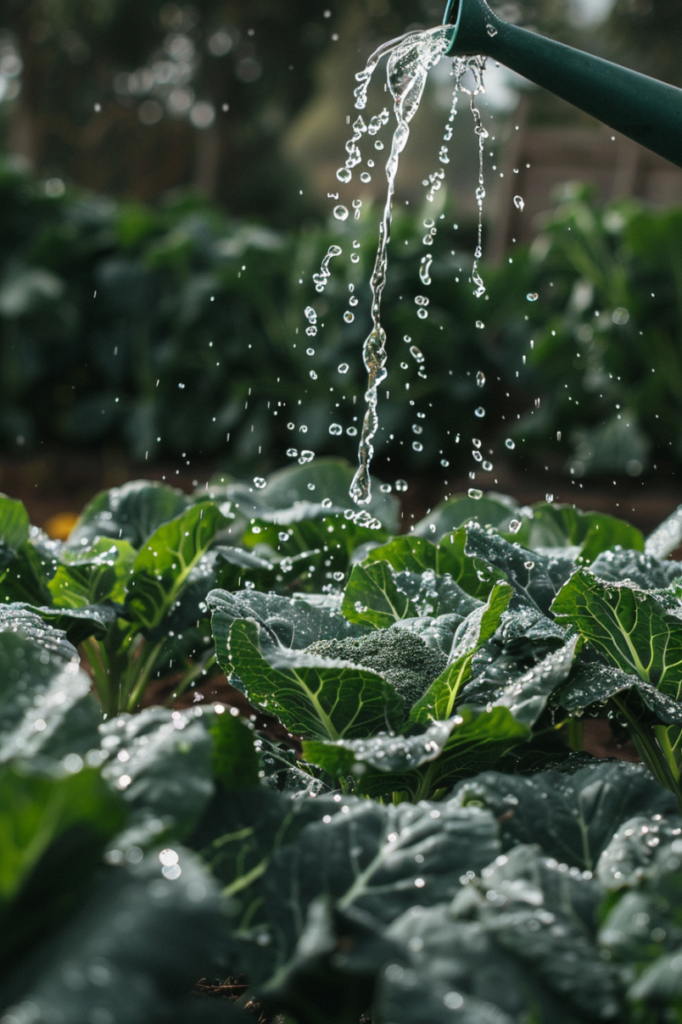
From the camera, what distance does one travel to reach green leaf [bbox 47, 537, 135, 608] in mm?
1391

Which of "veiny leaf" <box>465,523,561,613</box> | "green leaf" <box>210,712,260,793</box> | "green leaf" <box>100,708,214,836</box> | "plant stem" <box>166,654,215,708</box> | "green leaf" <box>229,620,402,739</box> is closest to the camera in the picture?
"green leaf" <box>100,708,214,836</box>

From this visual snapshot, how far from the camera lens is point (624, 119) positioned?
1.08 m

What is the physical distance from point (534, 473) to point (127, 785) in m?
4.14

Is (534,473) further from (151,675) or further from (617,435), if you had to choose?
(151,675)

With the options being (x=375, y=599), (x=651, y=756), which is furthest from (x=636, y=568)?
(x=375, y=599)

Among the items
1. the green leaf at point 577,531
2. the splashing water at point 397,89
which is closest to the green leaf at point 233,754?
the splashing water at point 397,89

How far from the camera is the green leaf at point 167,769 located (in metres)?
0.73

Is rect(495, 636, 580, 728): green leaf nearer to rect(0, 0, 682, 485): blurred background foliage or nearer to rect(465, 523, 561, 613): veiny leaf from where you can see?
rect(465, 523, 561, 613): veiny leaf

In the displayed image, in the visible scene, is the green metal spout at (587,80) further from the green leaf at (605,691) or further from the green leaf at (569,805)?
the green leaf at (569,805)

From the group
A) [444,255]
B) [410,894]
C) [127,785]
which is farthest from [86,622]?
[444,255]

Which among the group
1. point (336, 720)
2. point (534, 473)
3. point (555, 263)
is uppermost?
point (555, 263)

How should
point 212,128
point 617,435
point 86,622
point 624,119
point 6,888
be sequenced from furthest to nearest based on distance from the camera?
point 212,128, point 617,435, point 86,622, point 624,119, point 6,888

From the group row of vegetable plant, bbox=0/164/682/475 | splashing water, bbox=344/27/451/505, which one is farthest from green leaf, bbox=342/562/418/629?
row of vegetable plant, bbox=0/164/682/475

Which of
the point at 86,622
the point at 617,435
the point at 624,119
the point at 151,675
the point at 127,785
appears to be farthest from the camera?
the point at 617,435
